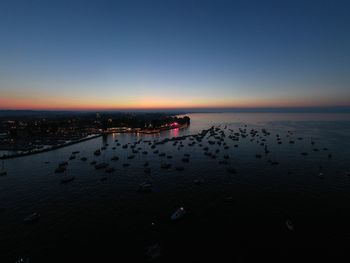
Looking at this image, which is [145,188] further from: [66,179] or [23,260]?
[23,260]

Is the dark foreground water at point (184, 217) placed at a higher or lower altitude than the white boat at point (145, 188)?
lower

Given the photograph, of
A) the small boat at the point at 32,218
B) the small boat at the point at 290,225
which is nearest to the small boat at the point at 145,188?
the small boat at the point at 32,218

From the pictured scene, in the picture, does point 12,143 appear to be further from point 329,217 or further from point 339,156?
point 339,156

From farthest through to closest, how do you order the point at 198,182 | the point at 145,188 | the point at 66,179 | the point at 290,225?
the point at 66,179
the point at 198,182
the point at 145,188
the point at 290,225

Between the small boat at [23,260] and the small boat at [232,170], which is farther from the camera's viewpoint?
the small boat at [232,170]

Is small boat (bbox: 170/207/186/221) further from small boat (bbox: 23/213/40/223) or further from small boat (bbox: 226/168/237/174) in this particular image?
small boat (bbox: 226/168/237/174)

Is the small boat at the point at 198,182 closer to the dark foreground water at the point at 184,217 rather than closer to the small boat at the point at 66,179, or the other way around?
the dark foreground water at the point at 184,217

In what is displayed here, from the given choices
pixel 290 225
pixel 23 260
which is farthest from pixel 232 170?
pixel 23 260
